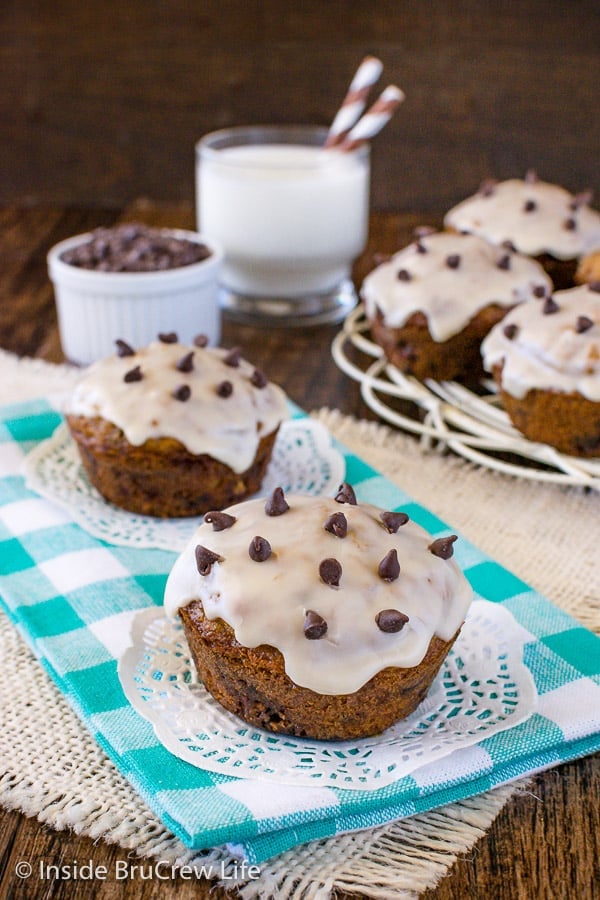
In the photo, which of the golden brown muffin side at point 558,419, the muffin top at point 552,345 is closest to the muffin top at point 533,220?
the muffin top at point 552,345

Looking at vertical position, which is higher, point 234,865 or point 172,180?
point 234,865

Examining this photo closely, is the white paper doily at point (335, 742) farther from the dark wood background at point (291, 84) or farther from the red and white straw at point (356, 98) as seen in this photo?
the dark wood background at point (291, 84)

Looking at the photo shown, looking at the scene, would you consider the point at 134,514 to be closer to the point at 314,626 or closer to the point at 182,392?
the point at 182,392

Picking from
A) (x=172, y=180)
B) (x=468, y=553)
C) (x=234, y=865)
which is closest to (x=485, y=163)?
(x=172, y=180)

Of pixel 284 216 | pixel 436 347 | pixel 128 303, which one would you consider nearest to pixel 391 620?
pixel 436 347

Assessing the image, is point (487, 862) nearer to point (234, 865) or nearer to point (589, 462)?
point (234, 865)

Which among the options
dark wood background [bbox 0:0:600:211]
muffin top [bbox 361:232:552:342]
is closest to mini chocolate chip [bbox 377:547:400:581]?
muffin top [bbox 361:232:552:342]
